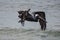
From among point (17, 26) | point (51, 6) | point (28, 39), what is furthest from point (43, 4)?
point (28, 39)

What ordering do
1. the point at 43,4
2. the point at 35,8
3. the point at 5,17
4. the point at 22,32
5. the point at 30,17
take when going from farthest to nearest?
the point at 43,4
the point at 35,8
the point at 5,17
the point at 22,32
the point at 30,17

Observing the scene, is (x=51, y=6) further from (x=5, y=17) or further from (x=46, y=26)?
(x=46, y=26)

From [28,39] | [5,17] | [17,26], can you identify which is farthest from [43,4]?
[28,39]

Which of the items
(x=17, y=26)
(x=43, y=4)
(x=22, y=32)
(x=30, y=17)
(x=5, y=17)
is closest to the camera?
(x=30, y=17)

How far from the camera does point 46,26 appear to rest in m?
9.55

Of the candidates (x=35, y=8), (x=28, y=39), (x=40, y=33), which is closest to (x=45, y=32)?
(x=40, y=33)

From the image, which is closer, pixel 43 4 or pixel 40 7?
pixel 40 7

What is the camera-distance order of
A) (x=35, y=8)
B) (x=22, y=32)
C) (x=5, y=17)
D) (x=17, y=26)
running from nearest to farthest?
(x=22, y=32) < (x=17, y=26) < (x=5, y=17) < (x=35, y=8)

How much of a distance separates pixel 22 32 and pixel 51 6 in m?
4.59

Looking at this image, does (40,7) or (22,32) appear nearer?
(22,32)

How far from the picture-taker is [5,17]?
10.8m

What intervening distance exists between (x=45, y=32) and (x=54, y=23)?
1026 mm

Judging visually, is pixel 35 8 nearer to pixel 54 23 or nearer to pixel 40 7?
pixel 40 7

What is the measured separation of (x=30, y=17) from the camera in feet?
27.7
